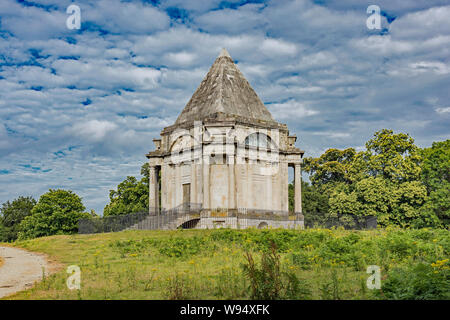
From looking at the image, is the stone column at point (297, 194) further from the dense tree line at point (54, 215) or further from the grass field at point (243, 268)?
the dense tree line at point (54, 215)

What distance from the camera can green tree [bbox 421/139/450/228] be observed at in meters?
35.1

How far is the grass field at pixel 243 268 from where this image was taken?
8688mm

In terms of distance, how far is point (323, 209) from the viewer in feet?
163

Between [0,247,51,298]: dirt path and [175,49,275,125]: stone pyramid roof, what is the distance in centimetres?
1678

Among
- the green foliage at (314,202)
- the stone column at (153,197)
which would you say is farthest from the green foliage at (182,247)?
the green foliage at (314,202)

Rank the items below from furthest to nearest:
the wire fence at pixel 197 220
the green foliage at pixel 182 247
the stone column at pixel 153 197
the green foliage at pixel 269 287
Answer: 1. the stone column at pixel 153 197
2. the wire fence at pixel 197 220
3. the green foliage at pixel 182 247
4. the green foliage at pixel 269 287

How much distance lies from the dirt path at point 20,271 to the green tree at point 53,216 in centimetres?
2178

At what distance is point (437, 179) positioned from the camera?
122 ft

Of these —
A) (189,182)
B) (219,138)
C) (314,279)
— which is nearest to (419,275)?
(314,279)

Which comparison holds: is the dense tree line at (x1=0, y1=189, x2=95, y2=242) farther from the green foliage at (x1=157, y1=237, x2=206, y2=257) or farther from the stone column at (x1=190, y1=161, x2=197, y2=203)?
the green foliage at (x1=157, y1=237, x2=206, y2=257)

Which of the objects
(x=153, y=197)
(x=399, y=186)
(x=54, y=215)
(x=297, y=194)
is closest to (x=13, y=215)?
(x=54, y=215)

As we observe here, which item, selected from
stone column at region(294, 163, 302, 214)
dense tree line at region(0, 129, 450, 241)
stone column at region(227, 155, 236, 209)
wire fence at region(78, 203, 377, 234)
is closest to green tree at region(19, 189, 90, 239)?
dense tree line at region(0, 129, 450, 241)
